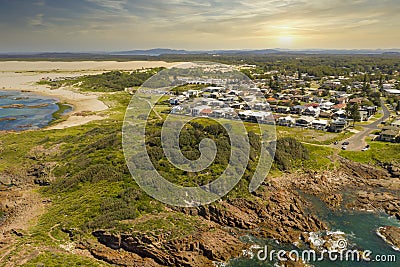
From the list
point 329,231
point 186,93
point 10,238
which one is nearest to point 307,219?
point 329,231

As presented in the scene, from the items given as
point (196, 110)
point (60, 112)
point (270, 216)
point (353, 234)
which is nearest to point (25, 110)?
point (60, 112)

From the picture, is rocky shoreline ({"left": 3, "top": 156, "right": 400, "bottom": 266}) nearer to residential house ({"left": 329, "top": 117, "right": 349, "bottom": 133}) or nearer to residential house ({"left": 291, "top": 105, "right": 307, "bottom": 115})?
residential house ({"left": 329, "top": 117, "right": 349, "bottom": 133})

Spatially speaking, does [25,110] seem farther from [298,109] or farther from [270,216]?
[270,216]

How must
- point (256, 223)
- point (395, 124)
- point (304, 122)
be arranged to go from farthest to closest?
point (304, 122), point (395, 124), point (256, 223)

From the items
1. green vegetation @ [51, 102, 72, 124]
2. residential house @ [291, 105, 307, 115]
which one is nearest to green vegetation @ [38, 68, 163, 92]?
green vegetation @ [51, 102, 72, 124]

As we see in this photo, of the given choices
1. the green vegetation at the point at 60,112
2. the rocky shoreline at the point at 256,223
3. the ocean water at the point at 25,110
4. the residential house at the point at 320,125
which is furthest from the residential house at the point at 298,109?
the ocean water at the point at 25,110

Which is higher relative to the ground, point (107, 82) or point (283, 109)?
point (107, 82)

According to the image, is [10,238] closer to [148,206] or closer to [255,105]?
[148,206]
